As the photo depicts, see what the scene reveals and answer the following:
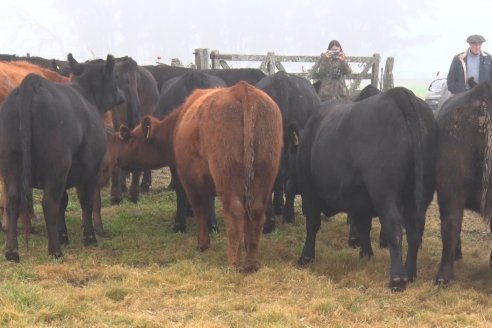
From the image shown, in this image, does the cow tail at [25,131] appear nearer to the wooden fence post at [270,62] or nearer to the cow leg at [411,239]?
the cow leg at [411,239]

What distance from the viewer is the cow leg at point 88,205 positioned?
7.47m

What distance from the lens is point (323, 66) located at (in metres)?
14.9

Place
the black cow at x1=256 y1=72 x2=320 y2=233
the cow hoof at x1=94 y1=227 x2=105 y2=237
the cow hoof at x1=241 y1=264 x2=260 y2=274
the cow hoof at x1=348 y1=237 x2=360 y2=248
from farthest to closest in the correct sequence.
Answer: the black cow at x1=256 y1=72 x2=320 y2=233 < the cow hoof at x1=94 y1=227 x2=105 y2=237 < the cow hoof at x1=348 y1=237 x2=360 y2=248 < the cow hoof at x1=241 y1=264 x2=260 y2=274

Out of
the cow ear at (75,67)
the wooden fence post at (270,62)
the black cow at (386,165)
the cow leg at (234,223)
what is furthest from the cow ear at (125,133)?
the wooden fence post at (270,62)

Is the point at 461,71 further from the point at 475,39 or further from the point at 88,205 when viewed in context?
the point at 88,205

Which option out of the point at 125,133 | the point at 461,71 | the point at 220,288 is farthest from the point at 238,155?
the point at 461,71

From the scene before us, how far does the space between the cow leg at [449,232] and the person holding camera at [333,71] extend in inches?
353

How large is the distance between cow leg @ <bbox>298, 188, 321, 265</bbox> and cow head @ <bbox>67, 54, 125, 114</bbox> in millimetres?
2994

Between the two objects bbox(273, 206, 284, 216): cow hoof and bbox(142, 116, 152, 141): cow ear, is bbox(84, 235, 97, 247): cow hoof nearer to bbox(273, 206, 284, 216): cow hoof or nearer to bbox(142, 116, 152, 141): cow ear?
bbox(142, 116, 152, 141): cow ear

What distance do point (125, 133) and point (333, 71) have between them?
744 cm

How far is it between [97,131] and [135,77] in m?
3.59

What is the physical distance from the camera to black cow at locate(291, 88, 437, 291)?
5723mm

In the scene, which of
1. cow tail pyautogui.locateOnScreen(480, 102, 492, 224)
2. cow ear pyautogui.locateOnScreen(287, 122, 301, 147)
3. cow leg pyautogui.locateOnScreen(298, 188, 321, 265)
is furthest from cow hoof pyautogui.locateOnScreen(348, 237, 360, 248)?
cow tail pyautogui.locateOnScreen(480, 102, 492, 224)

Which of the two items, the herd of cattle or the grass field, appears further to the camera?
the herd of cattle
